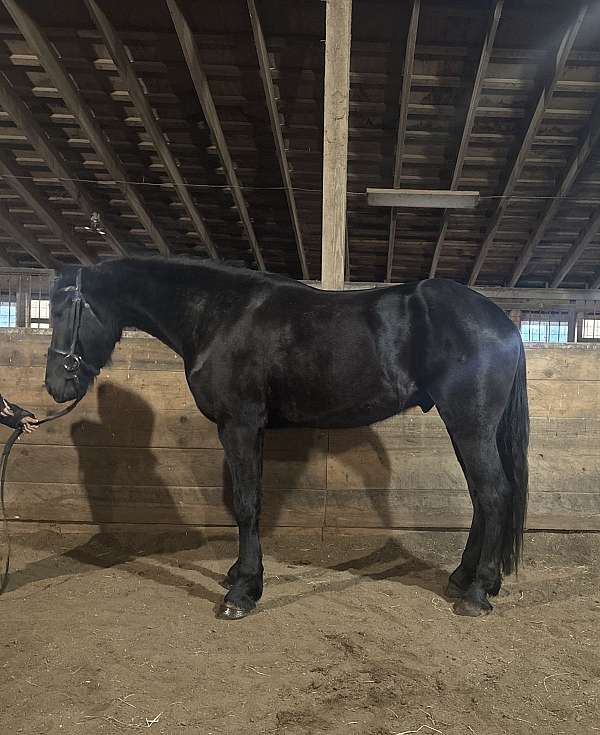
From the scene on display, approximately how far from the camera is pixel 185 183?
7.43 meters

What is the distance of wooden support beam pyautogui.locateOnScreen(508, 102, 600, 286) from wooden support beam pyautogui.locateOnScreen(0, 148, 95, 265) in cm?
640

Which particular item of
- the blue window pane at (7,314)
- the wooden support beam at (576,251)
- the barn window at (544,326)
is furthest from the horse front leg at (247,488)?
the barn window at (544,326)

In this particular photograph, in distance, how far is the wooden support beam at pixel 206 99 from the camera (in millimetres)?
4676

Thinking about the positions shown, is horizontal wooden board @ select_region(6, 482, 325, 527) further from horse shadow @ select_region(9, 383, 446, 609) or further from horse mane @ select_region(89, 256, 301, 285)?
horse mane @ select_region(89, 256, 301, 285)

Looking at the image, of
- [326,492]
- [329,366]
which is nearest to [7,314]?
[326,492]

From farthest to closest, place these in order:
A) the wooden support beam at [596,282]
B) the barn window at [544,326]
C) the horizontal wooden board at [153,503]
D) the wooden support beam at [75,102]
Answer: the barn window at [544,326] → the wooden support beam at [596,282] → the wooden support beam at [75,102] → the horizontal wooden board at [153,503]

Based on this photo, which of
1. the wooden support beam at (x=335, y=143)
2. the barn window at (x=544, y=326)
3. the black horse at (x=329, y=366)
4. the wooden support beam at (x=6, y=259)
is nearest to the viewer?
the black horse at (x=329, y=366)

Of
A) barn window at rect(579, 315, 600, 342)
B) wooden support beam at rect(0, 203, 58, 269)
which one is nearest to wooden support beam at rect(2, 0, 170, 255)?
wooden support beam at rect(0, 203, 58, 269)

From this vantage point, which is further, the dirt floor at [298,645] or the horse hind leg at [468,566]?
the horse hind leg at [468,566]

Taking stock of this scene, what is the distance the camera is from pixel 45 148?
6.50 metres

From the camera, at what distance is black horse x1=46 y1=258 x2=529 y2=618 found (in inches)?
96.8

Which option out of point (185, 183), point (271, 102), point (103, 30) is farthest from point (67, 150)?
point (271, 102)

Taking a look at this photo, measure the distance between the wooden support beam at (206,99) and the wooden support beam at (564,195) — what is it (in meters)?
3.99

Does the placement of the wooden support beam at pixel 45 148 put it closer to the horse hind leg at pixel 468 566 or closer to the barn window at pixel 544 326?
the horse hind leg at pixel 468 566
